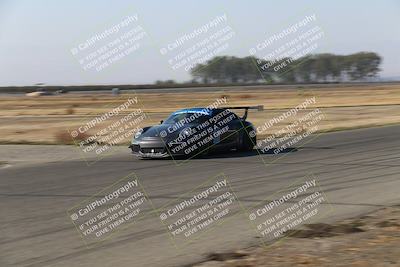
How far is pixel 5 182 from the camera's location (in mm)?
10805

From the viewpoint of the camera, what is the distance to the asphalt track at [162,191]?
570 cm

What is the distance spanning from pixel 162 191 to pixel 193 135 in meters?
4.83

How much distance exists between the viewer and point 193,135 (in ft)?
45.9

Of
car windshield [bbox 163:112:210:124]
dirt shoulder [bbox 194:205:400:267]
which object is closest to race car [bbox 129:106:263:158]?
car windshield [bbox 163:112:210:124]

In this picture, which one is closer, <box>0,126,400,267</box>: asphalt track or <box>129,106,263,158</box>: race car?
<box>0,126,400,267</box>: asphalt track

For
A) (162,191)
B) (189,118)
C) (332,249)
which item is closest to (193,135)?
(189,118)

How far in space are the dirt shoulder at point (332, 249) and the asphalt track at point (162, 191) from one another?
33 cm

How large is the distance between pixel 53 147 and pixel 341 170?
9.81m

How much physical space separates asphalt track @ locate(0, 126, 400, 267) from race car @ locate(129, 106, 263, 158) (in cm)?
34

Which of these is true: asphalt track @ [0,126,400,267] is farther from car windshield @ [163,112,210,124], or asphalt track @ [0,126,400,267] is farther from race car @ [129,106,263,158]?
car windshield @ [163,112,210,124]

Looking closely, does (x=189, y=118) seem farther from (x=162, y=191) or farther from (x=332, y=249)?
(x=332, y=249)

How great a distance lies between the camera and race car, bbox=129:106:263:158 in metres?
13.7

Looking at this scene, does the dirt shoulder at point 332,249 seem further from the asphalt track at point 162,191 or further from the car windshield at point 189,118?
the car windshield at point 189,118

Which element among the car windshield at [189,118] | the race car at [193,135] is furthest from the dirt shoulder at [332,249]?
the car windshield at [189,118]
